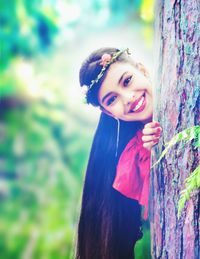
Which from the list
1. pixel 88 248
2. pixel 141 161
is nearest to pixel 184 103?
pixel 141 161

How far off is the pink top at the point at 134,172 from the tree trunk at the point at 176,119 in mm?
57

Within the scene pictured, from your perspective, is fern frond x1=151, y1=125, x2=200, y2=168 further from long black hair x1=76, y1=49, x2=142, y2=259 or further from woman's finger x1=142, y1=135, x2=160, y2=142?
long black hair x1=76, y1=49, x2=142, y2=259

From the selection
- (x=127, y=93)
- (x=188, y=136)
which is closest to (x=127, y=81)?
(x=127, y=93)

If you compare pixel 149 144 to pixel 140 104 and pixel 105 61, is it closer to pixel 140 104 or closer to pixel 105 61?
pixel 140 104

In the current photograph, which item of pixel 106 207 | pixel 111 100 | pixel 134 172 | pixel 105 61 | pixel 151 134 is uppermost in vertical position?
pixel 105 61

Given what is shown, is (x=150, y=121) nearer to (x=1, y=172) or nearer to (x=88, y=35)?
(x=88, y=35)

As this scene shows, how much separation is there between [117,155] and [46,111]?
54cm

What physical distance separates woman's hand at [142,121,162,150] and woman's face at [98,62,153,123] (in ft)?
0.15

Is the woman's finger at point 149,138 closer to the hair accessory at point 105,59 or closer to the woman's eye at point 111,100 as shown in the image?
the woman's eye at point 111,100

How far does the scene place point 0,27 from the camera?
1.97 metres

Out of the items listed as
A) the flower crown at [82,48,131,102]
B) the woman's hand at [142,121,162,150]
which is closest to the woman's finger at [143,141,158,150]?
the woman's hand at [142,121,162,150]

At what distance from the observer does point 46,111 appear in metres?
1.89

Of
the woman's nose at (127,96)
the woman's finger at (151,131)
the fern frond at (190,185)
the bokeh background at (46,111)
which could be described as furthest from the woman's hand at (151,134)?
the bokeh background at (46,111)

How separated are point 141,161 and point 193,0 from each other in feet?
1.65
